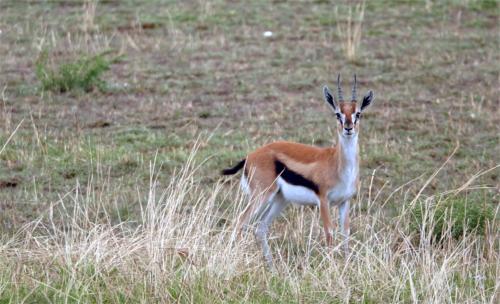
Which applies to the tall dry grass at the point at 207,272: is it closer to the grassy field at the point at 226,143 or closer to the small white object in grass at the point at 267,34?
the grassy field at the point at 226,143

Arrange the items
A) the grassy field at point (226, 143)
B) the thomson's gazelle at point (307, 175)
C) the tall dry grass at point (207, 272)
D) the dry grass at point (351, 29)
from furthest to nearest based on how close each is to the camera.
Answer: the dry grass at point (351, 29), the thomson's gazelle at point (307, 175), the grassy field at point (226, 143), the tall dry grass at point (207, 272)

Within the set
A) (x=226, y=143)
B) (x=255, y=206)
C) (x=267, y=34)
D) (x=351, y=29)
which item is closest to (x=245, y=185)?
(x=255, y=206)

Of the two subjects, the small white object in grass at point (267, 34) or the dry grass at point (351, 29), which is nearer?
the dry grass at point (351, 29)

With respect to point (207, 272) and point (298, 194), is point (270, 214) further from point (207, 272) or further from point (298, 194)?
point (207, 272)

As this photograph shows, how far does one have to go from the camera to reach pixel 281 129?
33.8 feet

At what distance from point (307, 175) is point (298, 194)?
148mm

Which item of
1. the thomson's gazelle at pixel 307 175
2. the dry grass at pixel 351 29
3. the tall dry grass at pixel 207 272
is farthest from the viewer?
the dry grass at pixel 351 29

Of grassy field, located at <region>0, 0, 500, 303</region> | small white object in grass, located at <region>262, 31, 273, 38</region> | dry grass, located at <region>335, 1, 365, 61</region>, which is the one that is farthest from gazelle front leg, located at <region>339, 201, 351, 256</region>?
small white object in grass, located at <region>262, 31, 273, 38</region>

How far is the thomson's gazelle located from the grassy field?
0.17 meters

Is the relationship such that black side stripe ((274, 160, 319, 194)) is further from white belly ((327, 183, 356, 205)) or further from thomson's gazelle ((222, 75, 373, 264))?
white belly ((327, 183, 356, 205))

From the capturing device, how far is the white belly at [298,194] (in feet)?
24.7

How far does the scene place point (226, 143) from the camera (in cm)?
982

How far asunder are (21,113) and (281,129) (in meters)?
2.47

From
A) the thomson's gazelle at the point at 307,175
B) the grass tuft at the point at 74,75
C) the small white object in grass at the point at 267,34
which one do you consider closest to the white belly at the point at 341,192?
the thomson's gazelle at the point at 307,175
